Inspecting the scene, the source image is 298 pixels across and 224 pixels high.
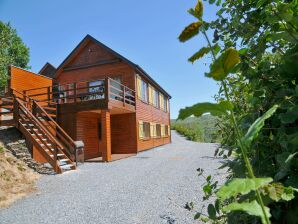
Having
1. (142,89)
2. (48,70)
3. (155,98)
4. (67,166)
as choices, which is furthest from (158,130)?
(67,166)

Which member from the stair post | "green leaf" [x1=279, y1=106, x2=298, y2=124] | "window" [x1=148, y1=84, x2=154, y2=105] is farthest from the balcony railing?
"green leaf" [x1=279, y1=106, x2=298, y2=124]

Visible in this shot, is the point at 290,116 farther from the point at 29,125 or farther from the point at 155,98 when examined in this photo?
the point at 155,98

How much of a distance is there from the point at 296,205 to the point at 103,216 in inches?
176

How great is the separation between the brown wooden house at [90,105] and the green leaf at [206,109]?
9734 mm

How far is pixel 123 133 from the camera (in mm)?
17656

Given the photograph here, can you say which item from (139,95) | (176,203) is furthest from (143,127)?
(176,203)

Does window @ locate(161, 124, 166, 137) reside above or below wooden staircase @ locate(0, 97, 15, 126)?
below

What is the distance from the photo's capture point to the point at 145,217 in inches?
185

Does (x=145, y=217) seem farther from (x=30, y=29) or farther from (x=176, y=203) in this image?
(x=30, y=29)

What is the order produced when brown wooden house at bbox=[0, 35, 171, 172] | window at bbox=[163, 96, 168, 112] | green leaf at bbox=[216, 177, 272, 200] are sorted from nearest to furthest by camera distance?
green leaf at bbox=[216, 177, 272, 200]
brown wooden house at bbox=[0, 35, 171, 172]
window at bbox=[163, 96, 168, 112]

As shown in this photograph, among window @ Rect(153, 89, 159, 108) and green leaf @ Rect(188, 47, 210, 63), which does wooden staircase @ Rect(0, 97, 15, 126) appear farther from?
window @ Rect(153, 89, 159, 108)

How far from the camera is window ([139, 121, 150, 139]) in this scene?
1842 cm

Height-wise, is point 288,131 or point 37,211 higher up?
point 288,131

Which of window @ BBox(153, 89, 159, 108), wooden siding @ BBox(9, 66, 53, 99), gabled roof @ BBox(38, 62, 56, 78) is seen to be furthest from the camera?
gabled roof @ BBox(38, 62, 56, 78)
